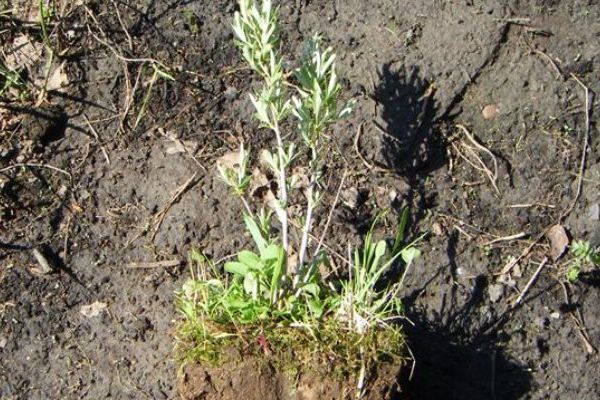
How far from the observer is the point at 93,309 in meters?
4.04

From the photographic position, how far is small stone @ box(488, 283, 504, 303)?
159 inches

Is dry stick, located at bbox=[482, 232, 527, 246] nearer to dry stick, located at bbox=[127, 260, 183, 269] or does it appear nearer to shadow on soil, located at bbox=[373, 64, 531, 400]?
shadow on soil, located at bbox=[373, 64, 531, 400]

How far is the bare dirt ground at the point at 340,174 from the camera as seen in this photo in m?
3.98

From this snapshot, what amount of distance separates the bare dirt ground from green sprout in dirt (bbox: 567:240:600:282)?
0.18 feet

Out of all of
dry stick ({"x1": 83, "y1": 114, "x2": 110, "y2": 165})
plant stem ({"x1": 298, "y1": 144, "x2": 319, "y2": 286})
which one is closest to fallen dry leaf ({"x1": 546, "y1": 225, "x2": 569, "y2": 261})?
plant stem ({"x1": 298, "y1": 144, "x2": 319, "y2": 286})

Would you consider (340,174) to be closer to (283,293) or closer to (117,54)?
(283,293)

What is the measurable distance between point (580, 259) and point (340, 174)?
113cm

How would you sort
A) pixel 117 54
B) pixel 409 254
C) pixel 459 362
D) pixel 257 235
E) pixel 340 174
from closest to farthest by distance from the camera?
1. pixel 257 235
2. pixel 409 254
3. pixel 459 362
4. pixel 340 174
5. pixel 117 54

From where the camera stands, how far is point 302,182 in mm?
4137

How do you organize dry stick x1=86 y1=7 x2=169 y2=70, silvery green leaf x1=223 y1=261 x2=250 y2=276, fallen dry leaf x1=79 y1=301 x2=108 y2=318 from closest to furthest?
silvery green leaf x1=223 y1=261 x2=250 y2=276 → fallen dry leaf x1=79 y1=301 x2=108 y2=318 → dry stick x1=86 y1=7 x2=169 y2=70

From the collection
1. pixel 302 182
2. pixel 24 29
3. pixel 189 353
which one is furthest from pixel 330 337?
pixel 24 29

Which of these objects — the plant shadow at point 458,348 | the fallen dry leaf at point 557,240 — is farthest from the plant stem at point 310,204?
the fallen dry leaf at point 557,240

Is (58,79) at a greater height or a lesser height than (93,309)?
greater

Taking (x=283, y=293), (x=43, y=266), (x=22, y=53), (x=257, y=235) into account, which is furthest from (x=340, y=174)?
(x=22, y=53)
